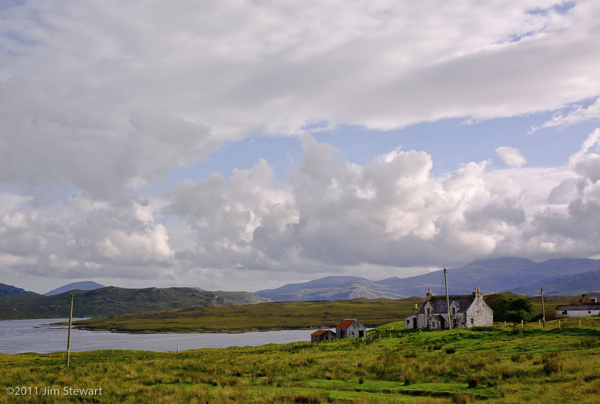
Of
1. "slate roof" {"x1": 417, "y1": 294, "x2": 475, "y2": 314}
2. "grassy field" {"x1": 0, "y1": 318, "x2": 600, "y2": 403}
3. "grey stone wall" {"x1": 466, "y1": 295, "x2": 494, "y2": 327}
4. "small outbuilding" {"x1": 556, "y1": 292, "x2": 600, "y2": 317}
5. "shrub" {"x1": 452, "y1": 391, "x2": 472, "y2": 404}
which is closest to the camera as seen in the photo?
"shrub" {"x1": 452, "y1": 391, "x2": 472, "y2": 404}

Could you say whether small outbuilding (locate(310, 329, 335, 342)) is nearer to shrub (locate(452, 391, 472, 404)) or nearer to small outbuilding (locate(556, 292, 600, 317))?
small outbuilding (locate(556, 292, 600, 317))

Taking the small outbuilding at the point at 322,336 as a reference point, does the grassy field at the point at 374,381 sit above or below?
above

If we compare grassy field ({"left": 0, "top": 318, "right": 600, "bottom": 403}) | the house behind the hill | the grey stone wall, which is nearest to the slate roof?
the house behind the hill

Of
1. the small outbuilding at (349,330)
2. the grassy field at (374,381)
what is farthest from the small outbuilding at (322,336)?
the grassy field at (374,381)

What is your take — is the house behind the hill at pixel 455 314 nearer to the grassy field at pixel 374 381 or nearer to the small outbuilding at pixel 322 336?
the small outbuilding at pixel 322 336

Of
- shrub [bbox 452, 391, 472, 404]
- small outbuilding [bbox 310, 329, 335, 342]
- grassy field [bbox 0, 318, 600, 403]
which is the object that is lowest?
small outbuilding [bbox 310, 329, 335, 342]

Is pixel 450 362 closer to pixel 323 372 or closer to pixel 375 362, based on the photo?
pixel 375 362

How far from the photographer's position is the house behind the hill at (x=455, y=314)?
3135 inches

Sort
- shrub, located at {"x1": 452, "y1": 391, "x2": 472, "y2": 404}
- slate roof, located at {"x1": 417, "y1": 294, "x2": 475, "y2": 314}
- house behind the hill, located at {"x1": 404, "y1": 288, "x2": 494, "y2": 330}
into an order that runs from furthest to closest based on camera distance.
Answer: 1. slate roof, located at {"x1": 417, "y1": 294, "x2": 475, "y2": 314}
2. house behind the hill, located at {"x1": 404, "y1": 288, "x2": 494, "y2": 330}
3. shrub, located at {"x1": 452, "y1": 391, "x2": 472, "y2": 404}

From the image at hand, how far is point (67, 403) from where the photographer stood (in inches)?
841

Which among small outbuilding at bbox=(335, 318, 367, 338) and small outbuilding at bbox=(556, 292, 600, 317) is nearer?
small outbuilding at bbox=(335, 318, 367, 338)

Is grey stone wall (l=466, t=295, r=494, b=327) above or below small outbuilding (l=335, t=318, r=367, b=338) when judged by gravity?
above

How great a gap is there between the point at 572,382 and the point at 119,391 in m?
23.0

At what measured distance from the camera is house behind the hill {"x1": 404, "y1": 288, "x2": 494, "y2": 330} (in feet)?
261
